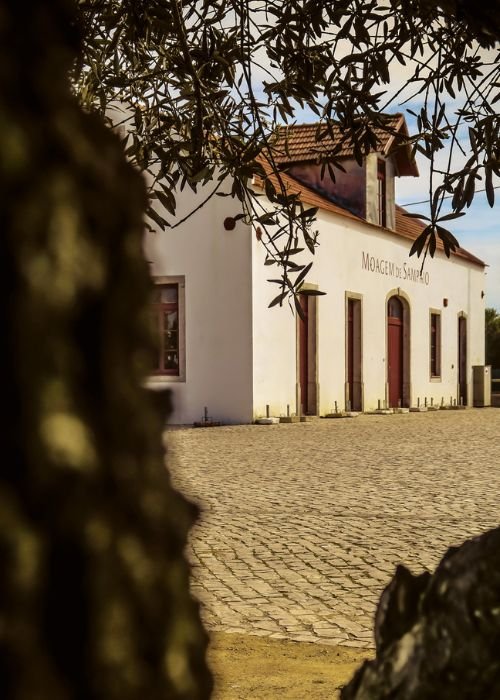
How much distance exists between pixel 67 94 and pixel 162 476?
21 centimetres

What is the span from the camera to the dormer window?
29.6 metres

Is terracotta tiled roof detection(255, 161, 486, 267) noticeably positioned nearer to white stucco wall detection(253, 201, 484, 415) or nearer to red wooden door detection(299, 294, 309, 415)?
white stucco wall detection(253, 201, 484, 415)

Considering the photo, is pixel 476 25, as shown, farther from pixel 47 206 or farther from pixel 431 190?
pixel 431 190

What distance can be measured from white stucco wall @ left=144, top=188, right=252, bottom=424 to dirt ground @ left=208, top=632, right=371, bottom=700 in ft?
58.4

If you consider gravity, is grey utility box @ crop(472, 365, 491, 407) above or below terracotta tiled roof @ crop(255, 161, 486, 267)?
below

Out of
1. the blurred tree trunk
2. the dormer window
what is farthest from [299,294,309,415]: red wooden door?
the blurred tree trunk

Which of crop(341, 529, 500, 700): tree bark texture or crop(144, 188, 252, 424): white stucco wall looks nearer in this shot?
crop(341, 529, 500, 700): tree bark texture

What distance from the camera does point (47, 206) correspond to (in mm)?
486

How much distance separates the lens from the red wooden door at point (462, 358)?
115ft

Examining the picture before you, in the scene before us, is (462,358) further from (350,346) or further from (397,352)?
(350,346)

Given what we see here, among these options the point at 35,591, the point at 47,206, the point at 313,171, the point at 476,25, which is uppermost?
the point at 313,171

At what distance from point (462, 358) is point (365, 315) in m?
8.53

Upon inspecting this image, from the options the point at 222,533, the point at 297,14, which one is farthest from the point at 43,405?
the point at 222,533

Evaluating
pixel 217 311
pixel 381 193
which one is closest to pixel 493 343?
pixel 381 193
